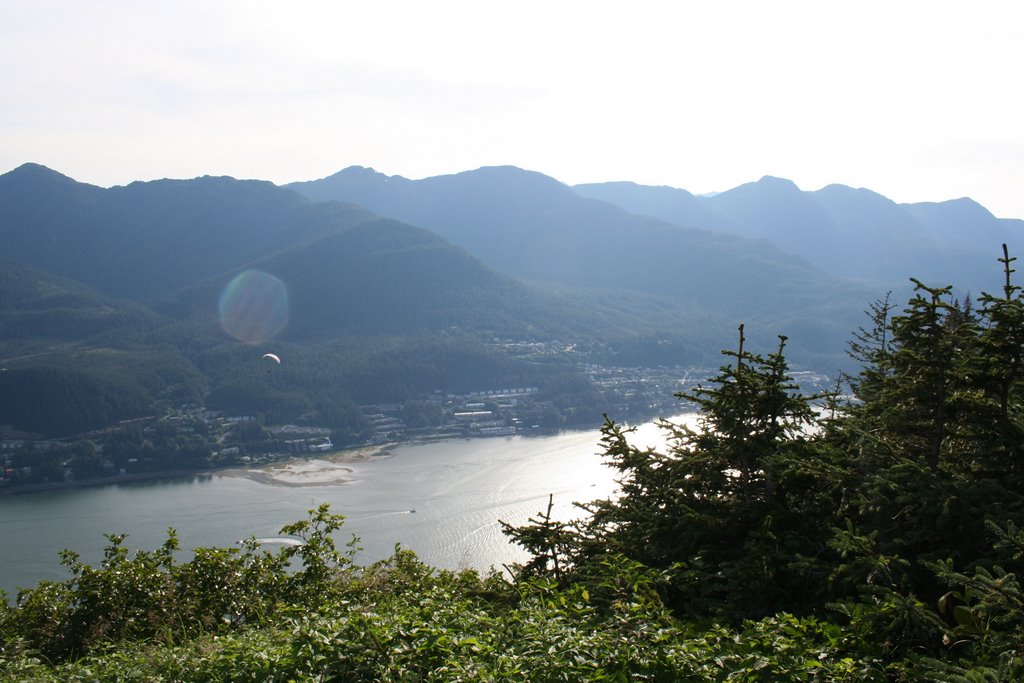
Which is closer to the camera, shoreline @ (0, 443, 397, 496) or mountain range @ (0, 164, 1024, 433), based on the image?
shoreline @ (0, 443, 397, 496)

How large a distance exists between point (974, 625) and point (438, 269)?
9613 cm

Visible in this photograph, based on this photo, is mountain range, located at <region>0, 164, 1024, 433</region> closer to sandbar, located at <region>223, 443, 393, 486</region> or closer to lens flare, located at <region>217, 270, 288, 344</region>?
lens flare, located at <region>217, 270, 288, 344</region>

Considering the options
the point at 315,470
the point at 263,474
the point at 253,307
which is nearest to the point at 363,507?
the point at 315,470

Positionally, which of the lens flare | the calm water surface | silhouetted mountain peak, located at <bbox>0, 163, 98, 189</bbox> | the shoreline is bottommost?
the shoreline

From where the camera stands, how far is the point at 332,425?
50406 millimetres

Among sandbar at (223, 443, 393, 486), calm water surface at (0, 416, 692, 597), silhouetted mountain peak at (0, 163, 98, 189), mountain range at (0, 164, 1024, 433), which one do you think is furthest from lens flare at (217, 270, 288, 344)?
silhouetted mountain peak at (0, 163, 98, 189)

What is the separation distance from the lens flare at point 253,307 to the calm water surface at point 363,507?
137 feet

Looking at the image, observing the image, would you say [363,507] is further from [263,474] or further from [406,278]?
[406,278]

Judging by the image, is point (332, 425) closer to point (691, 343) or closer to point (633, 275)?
point (691, 343)

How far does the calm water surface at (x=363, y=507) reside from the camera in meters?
24.2

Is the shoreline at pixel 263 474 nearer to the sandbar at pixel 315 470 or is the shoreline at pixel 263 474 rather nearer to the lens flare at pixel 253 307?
the sandbar at pixel 315 470

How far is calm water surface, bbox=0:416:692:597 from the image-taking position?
2416 centimetres

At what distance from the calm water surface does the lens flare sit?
41.7m

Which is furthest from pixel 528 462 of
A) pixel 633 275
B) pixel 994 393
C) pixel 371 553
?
pixel 633 275
